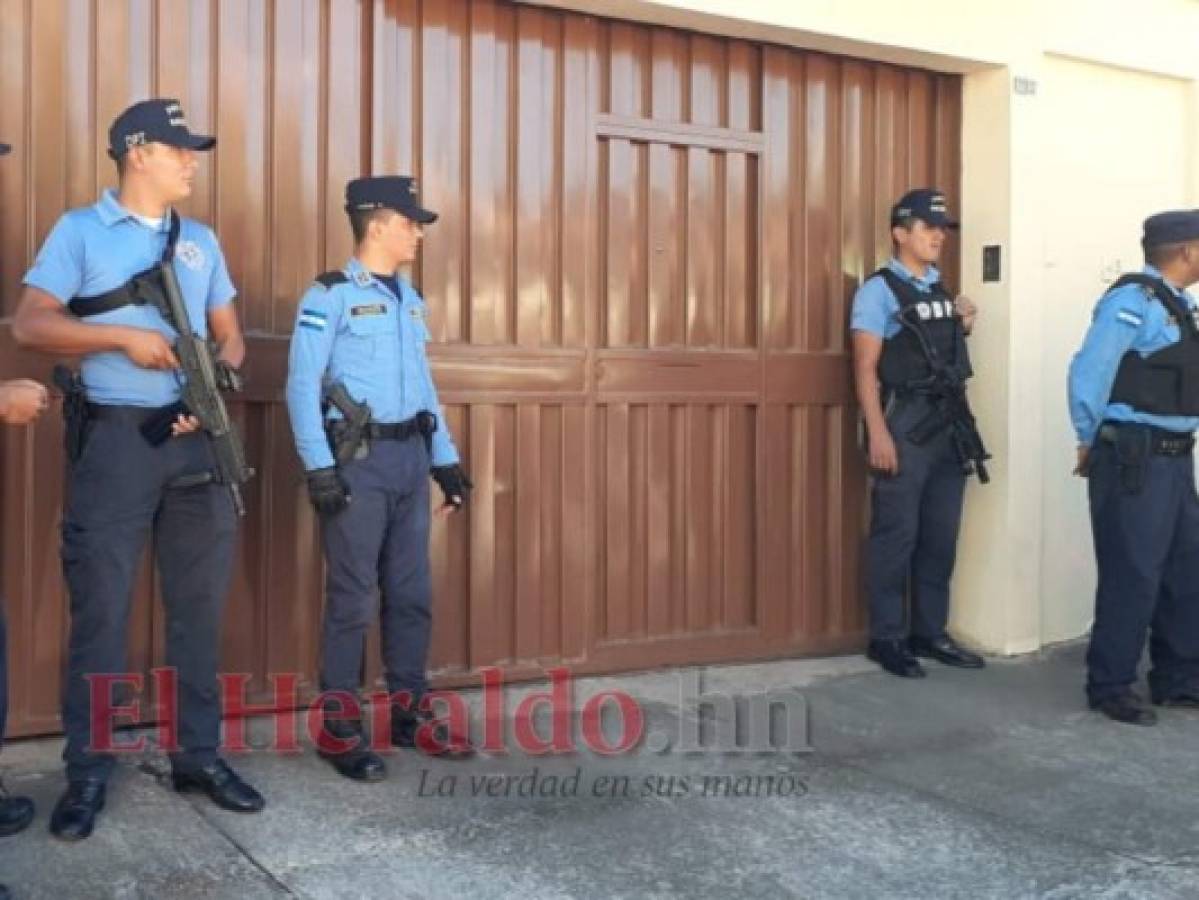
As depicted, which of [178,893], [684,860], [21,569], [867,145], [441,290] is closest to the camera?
[178,893]

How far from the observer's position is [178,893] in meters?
3.16

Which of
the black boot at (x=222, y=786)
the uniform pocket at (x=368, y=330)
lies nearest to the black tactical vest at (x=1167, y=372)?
the uniform pocket at (x=368, y=330)

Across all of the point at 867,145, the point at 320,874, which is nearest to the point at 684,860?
the point at 320,874

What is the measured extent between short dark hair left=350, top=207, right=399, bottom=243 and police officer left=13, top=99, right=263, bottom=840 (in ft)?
1.98

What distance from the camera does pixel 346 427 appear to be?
159 inches

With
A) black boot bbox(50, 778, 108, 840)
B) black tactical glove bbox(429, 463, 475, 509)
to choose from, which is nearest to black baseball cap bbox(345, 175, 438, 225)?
black tactical glove bbox(429, 463, 475, 509)

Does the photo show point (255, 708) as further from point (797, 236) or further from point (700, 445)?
point (797, 236)

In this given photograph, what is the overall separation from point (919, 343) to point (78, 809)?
367cm

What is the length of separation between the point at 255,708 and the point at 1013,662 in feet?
10.8

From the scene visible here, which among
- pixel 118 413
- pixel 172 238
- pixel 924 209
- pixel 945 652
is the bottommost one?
pixel 945 652

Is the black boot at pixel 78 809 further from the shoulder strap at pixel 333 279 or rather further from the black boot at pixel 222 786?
the shoulder strap at pixel 333 279

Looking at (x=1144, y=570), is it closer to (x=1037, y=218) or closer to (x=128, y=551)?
(x=1037, y=218)

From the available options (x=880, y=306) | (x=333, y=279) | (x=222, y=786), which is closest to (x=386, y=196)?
(x=333, y=279)

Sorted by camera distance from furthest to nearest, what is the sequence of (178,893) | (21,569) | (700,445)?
(700,445)
(21,569)
(178,893)
